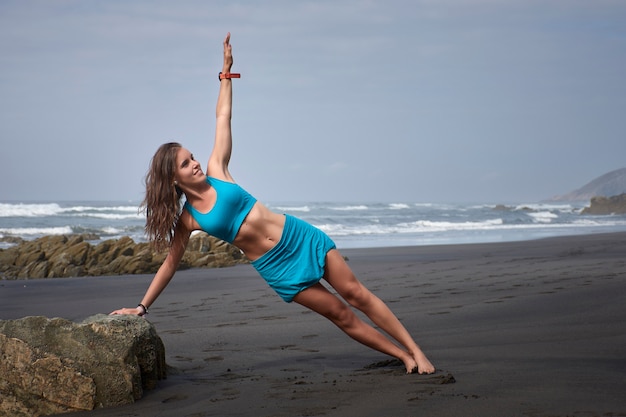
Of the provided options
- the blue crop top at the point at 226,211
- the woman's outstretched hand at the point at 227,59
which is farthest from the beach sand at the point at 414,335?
the woman's outstretched hand at the point at 227,59

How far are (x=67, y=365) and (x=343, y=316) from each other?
1718mm

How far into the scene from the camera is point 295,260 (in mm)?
4539

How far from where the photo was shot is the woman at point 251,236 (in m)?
4.48

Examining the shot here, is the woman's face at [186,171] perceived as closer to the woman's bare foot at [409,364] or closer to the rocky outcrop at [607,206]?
the woman's bare foot at [409,364]

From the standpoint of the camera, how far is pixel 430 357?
A: 16.8 ft

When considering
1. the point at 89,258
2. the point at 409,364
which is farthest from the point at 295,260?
the point at 89,258

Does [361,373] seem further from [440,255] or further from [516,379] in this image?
[440,255]

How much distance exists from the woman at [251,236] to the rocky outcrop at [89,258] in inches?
341

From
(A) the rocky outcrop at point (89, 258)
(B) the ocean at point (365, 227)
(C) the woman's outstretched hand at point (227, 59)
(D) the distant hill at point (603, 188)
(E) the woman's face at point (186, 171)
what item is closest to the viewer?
(E) the woman's face at point (186, 171)

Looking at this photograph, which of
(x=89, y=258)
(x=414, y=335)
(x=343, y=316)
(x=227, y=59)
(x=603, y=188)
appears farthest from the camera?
(x=603, y=188)

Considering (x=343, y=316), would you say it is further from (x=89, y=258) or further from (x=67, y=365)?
(x=89, y=258)

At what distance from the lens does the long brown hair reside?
4.47m

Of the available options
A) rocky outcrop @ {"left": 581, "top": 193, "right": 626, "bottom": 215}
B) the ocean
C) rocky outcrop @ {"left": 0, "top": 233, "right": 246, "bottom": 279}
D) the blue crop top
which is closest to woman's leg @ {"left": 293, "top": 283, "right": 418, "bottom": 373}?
the blue crop top

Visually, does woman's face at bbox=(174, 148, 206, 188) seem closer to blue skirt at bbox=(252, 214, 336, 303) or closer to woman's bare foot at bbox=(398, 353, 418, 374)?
blue skirt at bbox=(252, 214, 336, 303)
